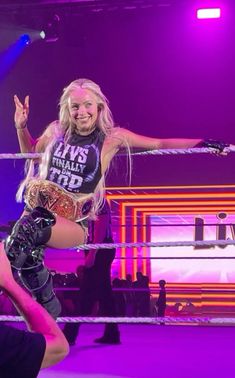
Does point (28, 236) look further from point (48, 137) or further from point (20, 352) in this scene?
point (20, 352)

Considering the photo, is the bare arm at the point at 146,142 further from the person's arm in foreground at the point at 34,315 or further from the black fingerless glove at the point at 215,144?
the person's arm in foreground at the point at 34,315

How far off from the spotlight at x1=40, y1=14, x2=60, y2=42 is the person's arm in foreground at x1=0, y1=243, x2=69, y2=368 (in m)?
5.22

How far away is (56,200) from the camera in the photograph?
7.38 ft

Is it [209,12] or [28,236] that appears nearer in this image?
[28,236]

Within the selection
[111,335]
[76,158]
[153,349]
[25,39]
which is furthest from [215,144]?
[25,39]

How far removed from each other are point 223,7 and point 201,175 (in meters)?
1.99

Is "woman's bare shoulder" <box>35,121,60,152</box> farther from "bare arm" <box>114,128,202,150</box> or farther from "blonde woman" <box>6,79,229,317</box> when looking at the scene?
"bare arm" <box>114,128,202,150</box>

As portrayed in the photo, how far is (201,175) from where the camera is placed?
22.9ft

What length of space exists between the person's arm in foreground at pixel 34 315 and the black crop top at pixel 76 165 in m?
1.18

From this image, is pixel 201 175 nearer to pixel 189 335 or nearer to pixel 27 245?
pixel 189 335

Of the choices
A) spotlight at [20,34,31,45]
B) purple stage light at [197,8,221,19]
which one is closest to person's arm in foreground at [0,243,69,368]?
purple stage light at [197,8,221,19]

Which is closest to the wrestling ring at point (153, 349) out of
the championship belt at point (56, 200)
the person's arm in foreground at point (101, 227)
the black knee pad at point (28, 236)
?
the championship belt at point (56, 200)

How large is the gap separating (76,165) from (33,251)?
18.0 inches

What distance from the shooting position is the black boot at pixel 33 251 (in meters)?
1.88
